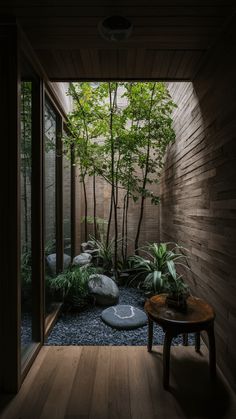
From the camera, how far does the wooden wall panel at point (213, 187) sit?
5.57 ft

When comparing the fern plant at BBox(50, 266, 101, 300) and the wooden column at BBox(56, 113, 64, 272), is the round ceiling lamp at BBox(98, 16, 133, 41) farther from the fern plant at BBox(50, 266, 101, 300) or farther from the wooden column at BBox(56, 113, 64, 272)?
the fern plant at BBox(50, 266, 101, 300)

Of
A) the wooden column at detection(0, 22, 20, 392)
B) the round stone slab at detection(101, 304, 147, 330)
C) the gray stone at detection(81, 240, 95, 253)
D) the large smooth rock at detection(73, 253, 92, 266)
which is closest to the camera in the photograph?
the wooden column at detection(0, 22, 20, 392)

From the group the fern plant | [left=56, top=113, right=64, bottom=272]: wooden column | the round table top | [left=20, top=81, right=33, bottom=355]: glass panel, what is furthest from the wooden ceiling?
the fern plant

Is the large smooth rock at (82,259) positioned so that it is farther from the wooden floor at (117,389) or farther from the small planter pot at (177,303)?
the small planter pot at (177,303)

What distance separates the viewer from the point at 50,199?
263 centimetres

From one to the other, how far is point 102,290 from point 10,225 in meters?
1.69

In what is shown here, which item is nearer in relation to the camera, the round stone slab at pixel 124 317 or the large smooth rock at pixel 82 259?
the round stone slab at pixel 124 317

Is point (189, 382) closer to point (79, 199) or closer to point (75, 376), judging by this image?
point (75, 376)

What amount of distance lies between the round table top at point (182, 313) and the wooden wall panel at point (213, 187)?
0.14m

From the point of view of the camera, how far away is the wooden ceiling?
1.51 metres

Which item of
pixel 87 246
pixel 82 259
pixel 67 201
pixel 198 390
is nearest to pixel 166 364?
pixel 198 390

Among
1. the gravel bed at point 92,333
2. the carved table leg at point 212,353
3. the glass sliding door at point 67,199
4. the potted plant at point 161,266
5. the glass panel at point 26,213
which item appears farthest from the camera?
the glass sliding door at point 67,199

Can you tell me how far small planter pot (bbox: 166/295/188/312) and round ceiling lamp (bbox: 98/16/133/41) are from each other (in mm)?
1925

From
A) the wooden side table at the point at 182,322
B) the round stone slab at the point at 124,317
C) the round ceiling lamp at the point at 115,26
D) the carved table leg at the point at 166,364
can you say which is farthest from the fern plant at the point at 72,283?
the round ceiling lamp at the point at 115,26
